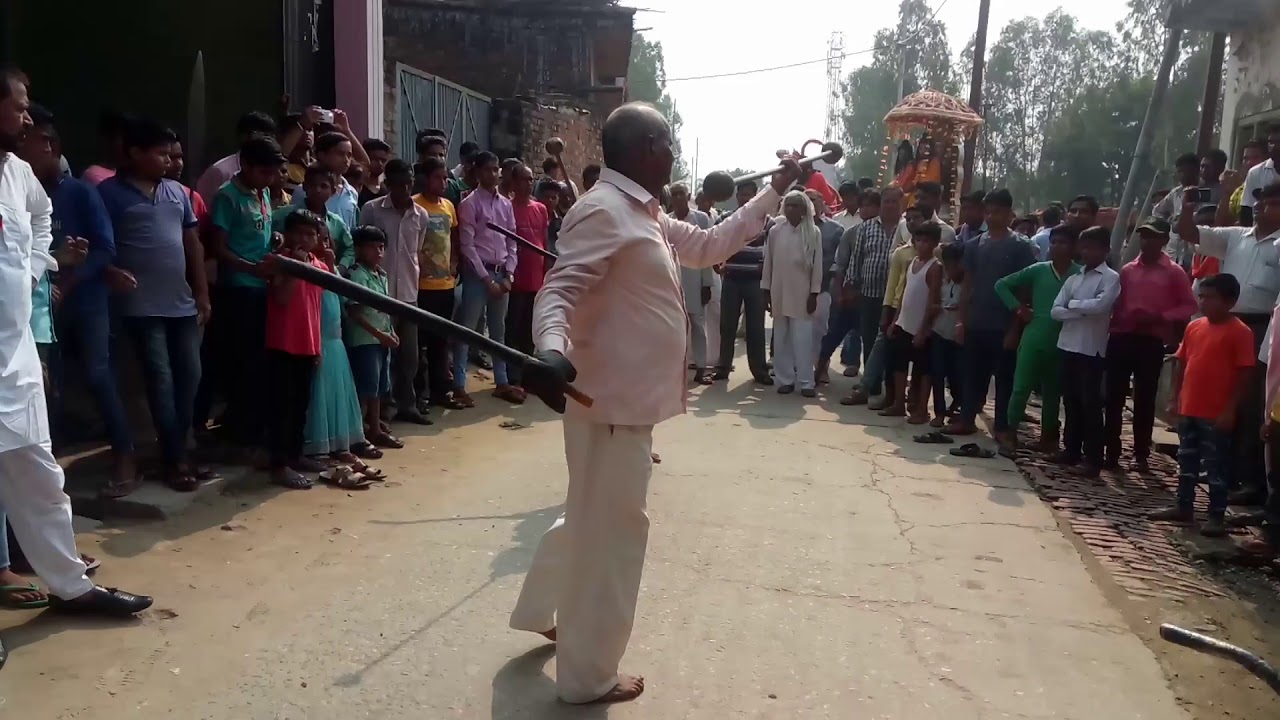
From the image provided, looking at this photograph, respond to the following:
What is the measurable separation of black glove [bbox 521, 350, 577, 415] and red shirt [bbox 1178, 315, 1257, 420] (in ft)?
13.9

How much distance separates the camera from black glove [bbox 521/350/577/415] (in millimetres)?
2613

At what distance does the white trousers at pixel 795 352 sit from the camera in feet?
30.0

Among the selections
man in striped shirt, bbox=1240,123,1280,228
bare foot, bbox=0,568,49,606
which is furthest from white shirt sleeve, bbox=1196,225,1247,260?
bare foot, bbox=0,568,49,606

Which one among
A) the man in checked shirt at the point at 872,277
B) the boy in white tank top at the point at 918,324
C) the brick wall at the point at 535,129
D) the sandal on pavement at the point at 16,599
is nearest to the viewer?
the sandal on pavement at the point at 16,599

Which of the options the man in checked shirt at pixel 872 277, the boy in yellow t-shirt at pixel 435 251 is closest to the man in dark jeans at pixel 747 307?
the man in checked shirt at pixel 872 277

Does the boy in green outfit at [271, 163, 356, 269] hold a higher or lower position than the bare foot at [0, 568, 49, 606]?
higher

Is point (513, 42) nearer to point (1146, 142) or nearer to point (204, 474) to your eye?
point (1146, 142)

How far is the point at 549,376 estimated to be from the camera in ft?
8.59

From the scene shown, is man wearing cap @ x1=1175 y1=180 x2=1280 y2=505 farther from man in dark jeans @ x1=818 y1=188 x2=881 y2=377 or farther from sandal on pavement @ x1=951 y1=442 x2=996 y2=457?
man in dark jeans @ x1=818 y1=188 x2=881 y2=377

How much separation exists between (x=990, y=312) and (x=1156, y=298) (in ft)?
4.08

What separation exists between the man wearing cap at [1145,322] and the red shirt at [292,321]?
510 centimetres

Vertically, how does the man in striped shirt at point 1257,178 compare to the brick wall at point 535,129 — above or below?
below

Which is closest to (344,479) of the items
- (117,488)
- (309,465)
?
(309,465)

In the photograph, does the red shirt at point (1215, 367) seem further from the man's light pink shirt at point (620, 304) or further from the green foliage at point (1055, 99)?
the green foliage at point (1055, 99)
